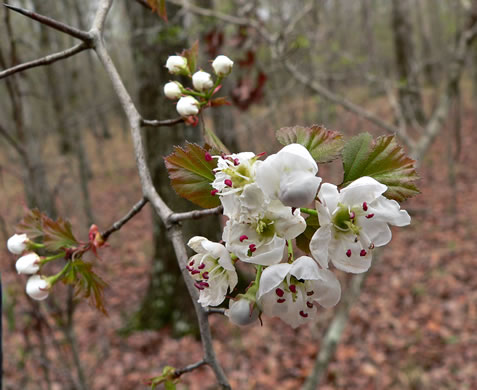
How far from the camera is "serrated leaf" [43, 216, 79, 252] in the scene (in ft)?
3.25

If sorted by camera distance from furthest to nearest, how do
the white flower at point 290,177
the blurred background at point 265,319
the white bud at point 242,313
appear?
the blurred background at point 265,319
the white bud at point 242,313
the white flower at point 290,177

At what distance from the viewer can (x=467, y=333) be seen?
4199 mm

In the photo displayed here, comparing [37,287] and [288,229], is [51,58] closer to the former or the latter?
[37,287]

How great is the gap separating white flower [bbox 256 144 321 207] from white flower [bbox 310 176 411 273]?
0.06m

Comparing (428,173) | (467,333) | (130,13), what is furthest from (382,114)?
(130,13)

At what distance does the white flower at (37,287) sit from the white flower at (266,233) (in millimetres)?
585

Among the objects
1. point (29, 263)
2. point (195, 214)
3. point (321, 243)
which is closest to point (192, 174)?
point (195, 214)

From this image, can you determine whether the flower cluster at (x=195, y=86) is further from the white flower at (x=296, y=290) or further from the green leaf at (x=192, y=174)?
the white flower at (x=296, y=290)

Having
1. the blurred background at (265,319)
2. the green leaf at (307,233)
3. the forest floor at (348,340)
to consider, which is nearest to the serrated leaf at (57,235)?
the green leaf at (307,233)

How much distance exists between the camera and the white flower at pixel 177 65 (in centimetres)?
102

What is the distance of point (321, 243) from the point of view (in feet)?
2.03

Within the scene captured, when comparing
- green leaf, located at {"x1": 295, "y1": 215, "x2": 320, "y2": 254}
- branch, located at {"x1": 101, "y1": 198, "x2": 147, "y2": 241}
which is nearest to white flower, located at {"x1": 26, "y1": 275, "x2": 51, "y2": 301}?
branch, located at {"x1": 101, "y1": 198, "x2": 147, "y2": 241}

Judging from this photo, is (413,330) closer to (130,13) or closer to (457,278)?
(457,278)

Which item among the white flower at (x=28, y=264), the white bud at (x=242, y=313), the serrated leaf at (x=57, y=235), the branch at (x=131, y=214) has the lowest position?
the white flower at (x=28, y=264)
